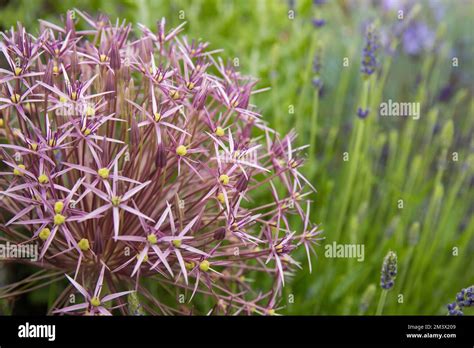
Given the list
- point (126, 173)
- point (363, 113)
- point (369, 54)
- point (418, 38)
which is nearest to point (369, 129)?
point (363, 113)

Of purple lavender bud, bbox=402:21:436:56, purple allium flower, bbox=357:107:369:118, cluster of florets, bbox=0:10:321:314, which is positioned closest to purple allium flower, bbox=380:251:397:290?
cluster of florets, bbox=0:10:321:314

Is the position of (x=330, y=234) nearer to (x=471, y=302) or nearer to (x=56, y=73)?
(x=471, y=302)

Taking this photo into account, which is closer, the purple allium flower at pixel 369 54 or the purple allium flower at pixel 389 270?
the purple allium flower at pixel 389 270

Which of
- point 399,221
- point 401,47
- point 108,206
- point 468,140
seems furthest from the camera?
point 401,47

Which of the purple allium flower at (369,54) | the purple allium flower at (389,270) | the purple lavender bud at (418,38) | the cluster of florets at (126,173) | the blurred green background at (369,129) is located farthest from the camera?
the purple lavender bud at (418,38)

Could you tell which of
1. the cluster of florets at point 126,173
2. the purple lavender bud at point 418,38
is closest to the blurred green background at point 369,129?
the purple lavender bud at point 418,38

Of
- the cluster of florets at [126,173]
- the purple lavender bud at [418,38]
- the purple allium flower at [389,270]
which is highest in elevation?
the purple lavender bud at [418,38]

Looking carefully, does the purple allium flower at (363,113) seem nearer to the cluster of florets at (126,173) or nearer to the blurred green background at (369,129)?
the blurred green background at (369,129)

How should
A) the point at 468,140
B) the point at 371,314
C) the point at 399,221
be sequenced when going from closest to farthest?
1. the point at 371,314
2. the point at 399,221
3. the point at 468,140
